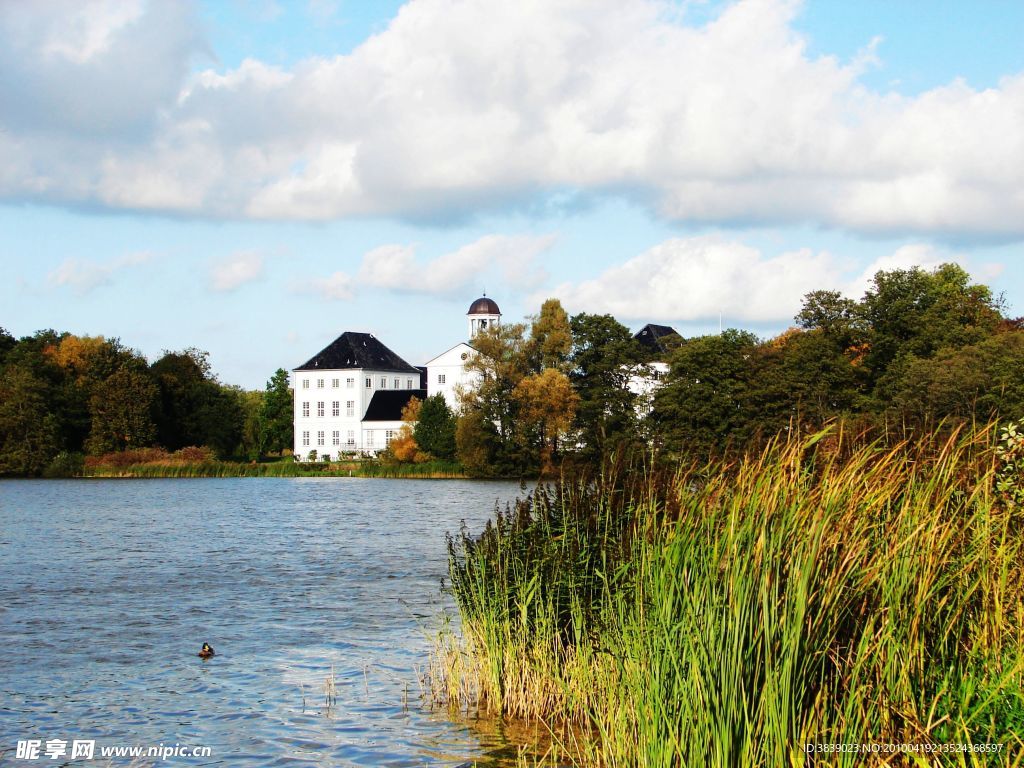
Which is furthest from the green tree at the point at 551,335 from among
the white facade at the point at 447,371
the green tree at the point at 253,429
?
the green tree at the point at 253,429

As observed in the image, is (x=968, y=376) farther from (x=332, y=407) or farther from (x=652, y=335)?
(x=332, y=407)

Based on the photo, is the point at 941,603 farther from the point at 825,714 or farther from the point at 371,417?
the point at 371,417

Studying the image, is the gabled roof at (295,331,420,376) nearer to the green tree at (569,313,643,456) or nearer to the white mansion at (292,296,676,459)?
the white mansion at (292,296,676,459)

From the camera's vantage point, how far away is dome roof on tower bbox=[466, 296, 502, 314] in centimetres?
11231

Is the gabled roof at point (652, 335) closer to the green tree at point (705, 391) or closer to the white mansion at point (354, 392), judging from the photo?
the white mansion at point (354, 392)

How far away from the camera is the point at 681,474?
9.20 meters

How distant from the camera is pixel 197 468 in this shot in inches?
3088

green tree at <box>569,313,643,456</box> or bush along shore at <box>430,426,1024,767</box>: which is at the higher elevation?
green tree at <box>569,313,643,456</box>

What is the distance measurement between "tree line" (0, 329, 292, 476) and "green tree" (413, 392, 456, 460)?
19.7 meters

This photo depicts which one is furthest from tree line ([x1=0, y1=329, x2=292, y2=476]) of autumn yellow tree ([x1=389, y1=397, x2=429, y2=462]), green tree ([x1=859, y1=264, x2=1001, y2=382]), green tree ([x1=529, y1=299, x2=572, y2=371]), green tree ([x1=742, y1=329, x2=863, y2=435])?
green tree ([x1=859, y1=264, x2=1001, y2=382])

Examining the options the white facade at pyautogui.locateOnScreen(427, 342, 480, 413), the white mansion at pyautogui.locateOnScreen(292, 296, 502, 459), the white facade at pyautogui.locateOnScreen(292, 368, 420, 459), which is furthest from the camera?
the white facade at pyautogui.locateOnScreen(292, 368, 420, 459)

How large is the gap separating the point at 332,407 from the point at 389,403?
7.18 metres

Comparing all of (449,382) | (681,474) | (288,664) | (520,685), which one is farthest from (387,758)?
(449,382)

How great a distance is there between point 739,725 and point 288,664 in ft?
31.3
